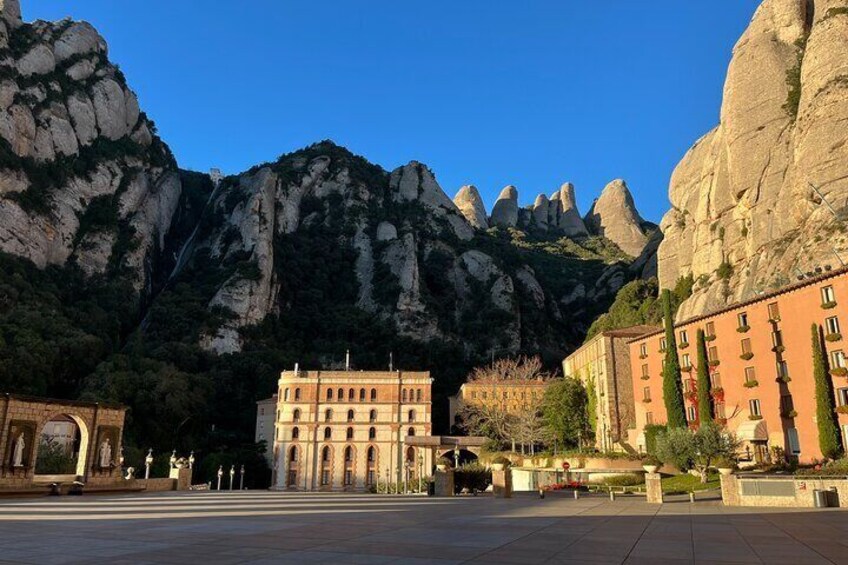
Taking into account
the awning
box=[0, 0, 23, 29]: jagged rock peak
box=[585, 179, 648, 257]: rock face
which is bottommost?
the awning

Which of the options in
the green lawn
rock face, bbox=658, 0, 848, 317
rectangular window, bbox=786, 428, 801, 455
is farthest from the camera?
rock face, bbox=658, 0, 848, 317

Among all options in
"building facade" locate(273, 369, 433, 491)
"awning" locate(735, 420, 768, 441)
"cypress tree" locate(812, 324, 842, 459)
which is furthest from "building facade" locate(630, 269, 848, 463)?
"building facade" locate(273, 369, 433, 491)

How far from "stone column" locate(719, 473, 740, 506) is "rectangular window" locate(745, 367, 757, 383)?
22.0m

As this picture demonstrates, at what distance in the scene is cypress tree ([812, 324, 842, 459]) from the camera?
3649 centimetres

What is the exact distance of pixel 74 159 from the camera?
10644 cm

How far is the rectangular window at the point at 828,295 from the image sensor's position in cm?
3883

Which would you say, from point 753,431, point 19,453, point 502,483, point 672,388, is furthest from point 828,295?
point 19,453

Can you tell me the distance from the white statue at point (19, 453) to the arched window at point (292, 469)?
53369 millimetres

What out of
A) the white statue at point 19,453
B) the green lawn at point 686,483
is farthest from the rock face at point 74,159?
the green lawn at point 686,483

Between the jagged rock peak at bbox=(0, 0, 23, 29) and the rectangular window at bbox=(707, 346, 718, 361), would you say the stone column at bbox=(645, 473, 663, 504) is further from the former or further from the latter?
the jagged rock peak at bbox=(0, 0, 23, 29)

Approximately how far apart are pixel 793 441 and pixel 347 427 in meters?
57.8

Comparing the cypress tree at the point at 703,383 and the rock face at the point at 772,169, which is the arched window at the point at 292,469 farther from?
the rock face at the point at 772,169

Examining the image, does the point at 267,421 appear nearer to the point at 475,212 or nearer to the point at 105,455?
the point at 105,455

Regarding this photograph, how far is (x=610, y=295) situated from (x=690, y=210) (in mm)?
36920
